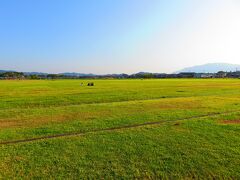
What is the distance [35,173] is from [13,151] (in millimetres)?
1953

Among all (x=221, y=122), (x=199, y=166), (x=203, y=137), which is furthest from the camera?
(x=221, y=122)

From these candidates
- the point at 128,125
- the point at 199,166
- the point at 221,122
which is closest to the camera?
the point at 199,166

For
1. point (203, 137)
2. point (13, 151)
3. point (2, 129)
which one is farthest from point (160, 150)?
point (2, 129)

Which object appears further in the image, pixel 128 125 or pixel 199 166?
pixel 128 125

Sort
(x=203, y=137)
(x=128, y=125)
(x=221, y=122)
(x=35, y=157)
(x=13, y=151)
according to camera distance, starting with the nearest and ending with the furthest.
A: (x=35, y=157), (x=13, y=151), (x=203, y=137), (x=128, y=125), (x=221, y=122)

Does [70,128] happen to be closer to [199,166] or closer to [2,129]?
[2,129]

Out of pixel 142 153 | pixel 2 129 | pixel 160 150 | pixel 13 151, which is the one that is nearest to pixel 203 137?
pixel 160 150

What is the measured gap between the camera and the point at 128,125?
10.1 metres

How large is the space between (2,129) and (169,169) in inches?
321

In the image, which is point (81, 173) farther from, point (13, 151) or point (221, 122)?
point (221, 122)

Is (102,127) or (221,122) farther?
(221,122)

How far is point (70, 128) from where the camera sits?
31.0 ft

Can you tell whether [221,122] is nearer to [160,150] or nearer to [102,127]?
[160,150]

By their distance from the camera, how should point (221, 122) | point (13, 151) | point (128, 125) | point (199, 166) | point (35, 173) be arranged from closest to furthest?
point (35, 173) < point (199, 166) < point (13, 151) < point (128, 125) < point (221, 122)
